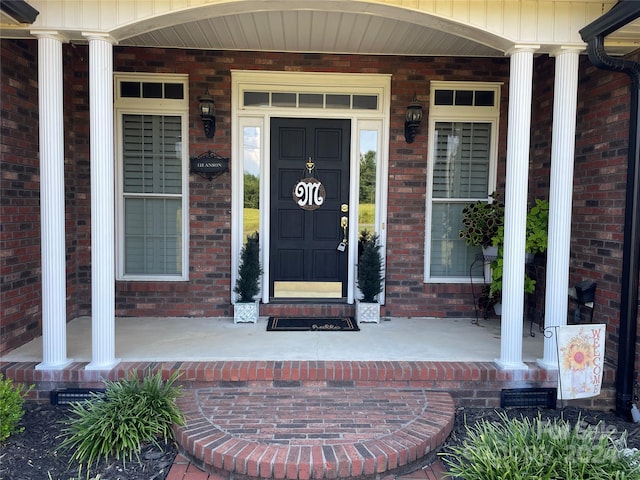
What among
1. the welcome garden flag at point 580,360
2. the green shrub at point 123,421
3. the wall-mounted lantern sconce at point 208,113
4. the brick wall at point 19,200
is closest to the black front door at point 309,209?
the wall-mounted lantern sconce at point 208,113

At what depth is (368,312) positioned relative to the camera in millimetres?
4793

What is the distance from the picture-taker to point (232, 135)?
4.88 metres

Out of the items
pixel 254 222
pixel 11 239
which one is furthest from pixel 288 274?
pixel 11 239

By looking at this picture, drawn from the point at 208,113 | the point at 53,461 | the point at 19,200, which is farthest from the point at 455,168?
the point at 53,461

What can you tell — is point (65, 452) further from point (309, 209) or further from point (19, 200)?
point (309, 209)

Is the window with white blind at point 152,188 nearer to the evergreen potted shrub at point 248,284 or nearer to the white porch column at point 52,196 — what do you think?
the evergreen potted shrub at point 248,284

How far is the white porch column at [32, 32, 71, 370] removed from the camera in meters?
3.27

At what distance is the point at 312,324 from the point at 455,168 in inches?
95.0

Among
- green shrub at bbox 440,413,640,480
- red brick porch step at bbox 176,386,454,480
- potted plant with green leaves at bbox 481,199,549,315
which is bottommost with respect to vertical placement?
red brick porch step at bbox 176,386,454,480

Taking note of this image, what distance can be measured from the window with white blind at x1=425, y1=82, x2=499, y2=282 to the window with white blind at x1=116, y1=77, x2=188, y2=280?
282 cm

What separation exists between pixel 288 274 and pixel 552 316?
107 inches

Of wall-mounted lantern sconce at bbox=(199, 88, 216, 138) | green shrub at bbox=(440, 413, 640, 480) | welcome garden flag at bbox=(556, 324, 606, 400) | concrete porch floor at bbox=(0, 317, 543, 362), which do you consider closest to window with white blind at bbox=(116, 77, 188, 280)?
wall-mounted lantern sconce at bbox=(199, 88, 216, 138)

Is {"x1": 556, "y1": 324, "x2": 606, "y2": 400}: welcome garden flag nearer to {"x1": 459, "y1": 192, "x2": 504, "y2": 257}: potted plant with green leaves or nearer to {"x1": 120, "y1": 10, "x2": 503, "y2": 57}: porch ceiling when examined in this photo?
{"x1": 459, "y1": 192, "x2": 504, "y2": 257}: potted plant with green leaves

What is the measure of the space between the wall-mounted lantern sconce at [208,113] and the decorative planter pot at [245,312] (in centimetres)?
190
